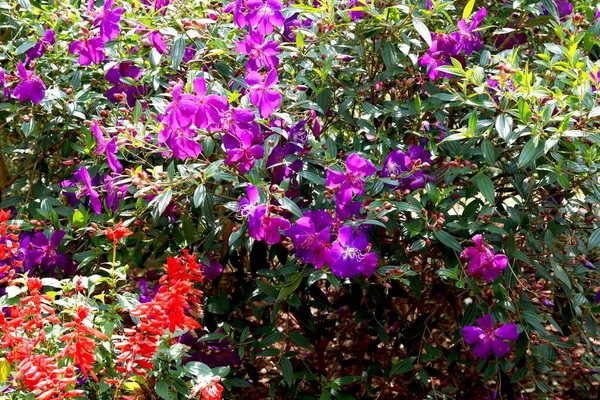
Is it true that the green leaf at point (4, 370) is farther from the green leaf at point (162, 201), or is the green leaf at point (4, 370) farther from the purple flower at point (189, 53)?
the purple flower at point (189, 53)

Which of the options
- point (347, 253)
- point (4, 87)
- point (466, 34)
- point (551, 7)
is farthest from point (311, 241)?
point (4, 87)

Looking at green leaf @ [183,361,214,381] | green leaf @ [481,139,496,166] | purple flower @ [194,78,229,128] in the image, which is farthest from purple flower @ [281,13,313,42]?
green leaf @ [183,361,214,381]

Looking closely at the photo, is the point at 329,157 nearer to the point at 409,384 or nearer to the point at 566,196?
the point at 566,196

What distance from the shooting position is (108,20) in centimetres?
258

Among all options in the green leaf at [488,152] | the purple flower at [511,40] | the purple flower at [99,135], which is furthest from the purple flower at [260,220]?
the purple flower at [511,40]

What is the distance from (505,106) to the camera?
2.29 meters

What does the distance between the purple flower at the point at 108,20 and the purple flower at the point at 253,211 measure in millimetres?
711

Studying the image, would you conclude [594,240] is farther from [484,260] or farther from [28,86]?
[28,86]

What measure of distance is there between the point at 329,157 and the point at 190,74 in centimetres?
44

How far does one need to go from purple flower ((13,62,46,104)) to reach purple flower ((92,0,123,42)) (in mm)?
283

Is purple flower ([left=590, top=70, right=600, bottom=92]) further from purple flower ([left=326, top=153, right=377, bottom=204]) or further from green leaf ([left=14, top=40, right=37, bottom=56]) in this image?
green leaf ([left=14, top=40, right=37, bottom=56])

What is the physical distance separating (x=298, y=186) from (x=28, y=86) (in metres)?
0.91

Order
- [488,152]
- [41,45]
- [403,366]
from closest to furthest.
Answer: [488,152] → [403,366] → [41,45]

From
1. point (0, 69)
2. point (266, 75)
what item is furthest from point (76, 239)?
point (266, 75)
